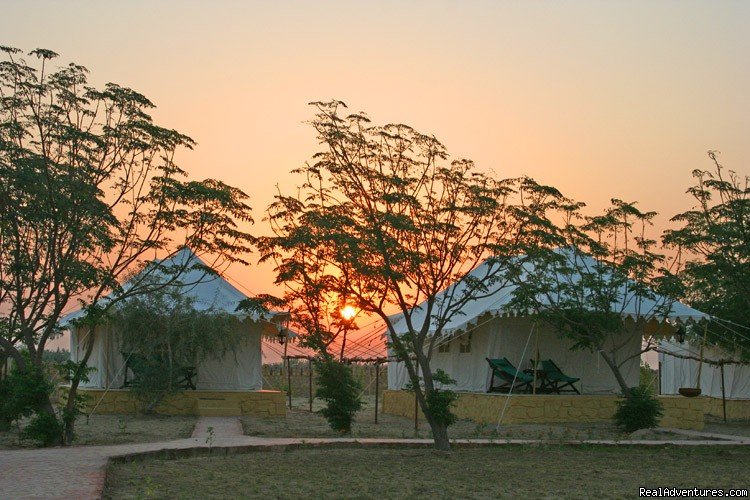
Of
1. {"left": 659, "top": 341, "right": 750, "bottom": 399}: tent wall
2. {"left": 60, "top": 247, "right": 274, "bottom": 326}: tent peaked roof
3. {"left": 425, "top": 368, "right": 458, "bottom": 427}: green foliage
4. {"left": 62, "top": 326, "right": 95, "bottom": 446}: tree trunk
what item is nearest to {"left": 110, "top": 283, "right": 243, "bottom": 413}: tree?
{"left": 60, "top": 247, "right": 274, "bottom": 326}: tent peaked roof

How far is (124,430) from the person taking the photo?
15797 mm

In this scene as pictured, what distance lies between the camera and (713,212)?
15.5 meters

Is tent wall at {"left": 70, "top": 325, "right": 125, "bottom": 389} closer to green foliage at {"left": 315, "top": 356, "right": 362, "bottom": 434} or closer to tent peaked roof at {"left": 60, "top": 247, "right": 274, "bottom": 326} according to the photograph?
tent peaked roof at {"left": 60, "top": 247, "right": 274, "bottom": 326}

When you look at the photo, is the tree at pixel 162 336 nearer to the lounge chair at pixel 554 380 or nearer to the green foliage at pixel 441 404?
the lounge chair at pixel 554 380

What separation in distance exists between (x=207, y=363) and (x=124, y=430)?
246 inches

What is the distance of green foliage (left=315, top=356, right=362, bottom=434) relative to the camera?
52.6ft

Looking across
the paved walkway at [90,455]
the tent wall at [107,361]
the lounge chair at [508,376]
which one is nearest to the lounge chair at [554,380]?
the lounge chair at [508,376]

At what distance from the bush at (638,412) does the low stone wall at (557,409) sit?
1677mm


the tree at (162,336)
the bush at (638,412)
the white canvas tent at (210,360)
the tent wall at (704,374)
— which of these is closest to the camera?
the bush at (638,412)

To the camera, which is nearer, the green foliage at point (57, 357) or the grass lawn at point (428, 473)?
the grass lawn at point (428, 473)

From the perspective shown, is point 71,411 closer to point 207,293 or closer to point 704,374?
point 207,293

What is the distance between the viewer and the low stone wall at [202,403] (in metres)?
20.4

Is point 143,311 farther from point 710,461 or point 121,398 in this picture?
point 710,461

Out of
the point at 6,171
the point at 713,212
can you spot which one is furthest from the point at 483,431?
the point at 6,171
